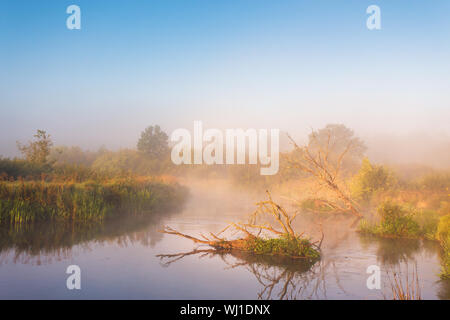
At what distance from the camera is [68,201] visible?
1639 cm

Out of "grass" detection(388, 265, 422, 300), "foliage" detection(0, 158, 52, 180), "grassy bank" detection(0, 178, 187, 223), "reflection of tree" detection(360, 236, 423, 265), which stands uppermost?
"foliage" detection(0, 158, 52, 180)

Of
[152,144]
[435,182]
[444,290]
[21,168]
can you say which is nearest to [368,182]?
[435,182]

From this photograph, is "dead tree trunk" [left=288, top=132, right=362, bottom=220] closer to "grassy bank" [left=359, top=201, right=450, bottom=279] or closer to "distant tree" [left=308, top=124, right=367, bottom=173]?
"grassy bank" [left=359, top=201, right=450, bottom=279]

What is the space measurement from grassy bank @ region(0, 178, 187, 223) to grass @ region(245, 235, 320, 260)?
313 inches

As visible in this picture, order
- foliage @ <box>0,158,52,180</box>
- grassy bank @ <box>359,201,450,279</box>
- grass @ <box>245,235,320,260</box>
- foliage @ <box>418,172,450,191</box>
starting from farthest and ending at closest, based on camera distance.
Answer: foliage @ <box>418,172,450,191</box>, foliage @ <box>0,158,52,180</box>, grassy bank @ <box>359,201,450,279</box>, grass @ <box>245,235,320,260</box>

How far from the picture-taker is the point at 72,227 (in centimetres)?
1491

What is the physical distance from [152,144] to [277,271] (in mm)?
53627

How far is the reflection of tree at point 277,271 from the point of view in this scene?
8.09m

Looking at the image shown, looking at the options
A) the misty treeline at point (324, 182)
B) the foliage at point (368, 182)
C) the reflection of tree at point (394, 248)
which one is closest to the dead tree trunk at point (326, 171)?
the misty treeline at point (324, 182)

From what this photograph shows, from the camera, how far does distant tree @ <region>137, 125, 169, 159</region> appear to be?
6131cm

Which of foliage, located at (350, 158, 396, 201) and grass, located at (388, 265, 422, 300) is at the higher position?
foliage, located at (350, 158, 396, 201)

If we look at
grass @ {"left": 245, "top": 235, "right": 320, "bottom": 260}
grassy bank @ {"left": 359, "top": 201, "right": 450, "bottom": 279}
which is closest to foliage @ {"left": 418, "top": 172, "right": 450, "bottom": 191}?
grassy bank @ {"left": 359, "top": 201, "right": 450, "bottom": 279}
